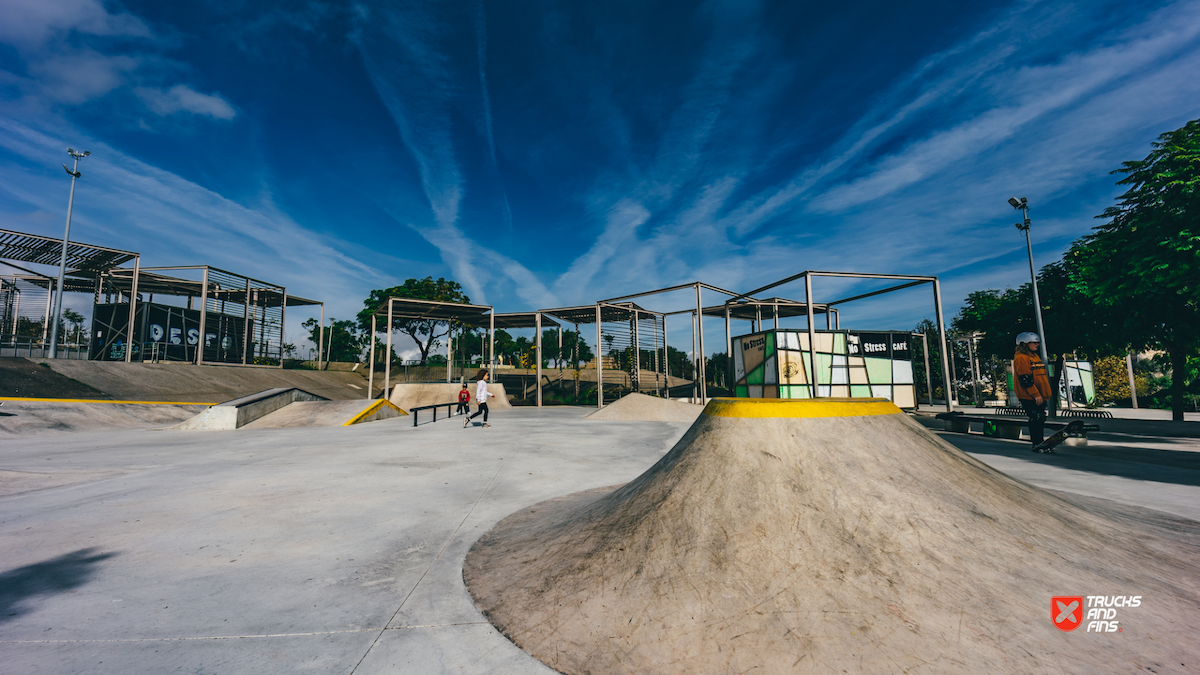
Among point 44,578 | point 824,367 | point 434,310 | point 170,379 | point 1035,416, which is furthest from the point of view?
point 434,310

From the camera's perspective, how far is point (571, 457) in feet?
26.0

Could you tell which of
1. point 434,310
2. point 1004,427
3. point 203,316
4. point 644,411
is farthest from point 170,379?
point 1004,427

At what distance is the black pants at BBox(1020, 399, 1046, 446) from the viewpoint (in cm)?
721

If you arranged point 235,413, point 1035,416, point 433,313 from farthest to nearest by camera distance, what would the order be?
point 433,313, point 235,413, point 1035,416

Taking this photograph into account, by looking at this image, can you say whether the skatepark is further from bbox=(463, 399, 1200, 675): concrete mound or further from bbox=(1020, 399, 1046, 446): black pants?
bbox=(1020, 399, 1046, 446): black pants

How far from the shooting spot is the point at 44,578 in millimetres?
3156

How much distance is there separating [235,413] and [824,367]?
18830 mm

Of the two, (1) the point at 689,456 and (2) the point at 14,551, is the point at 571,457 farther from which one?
(2) the point at 14,551

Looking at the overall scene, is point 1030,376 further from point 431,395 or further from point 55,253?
point 55,253

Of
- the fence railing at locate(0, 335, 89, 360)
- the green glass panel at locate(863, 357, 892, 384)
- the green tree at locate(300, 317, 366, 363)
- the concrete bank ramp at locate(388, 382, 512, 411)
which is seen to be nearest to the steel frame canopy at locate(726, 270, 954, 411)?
the green glass panel at locate(863, 357, 892, 384)

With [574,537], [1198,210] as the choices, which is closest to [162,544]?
[574,537]

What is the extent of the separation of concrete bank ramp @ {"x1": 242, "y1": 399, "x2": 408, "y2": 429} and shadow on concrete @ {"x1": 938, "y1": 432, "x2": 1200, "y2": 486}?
1571 centimetres

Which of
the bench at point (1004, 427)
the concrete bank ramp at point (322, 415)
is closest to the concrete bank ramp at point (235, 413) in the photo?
the concrete bank ramp at point (322, 415)

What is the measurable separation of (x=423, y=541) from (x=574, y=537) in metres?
1.58
